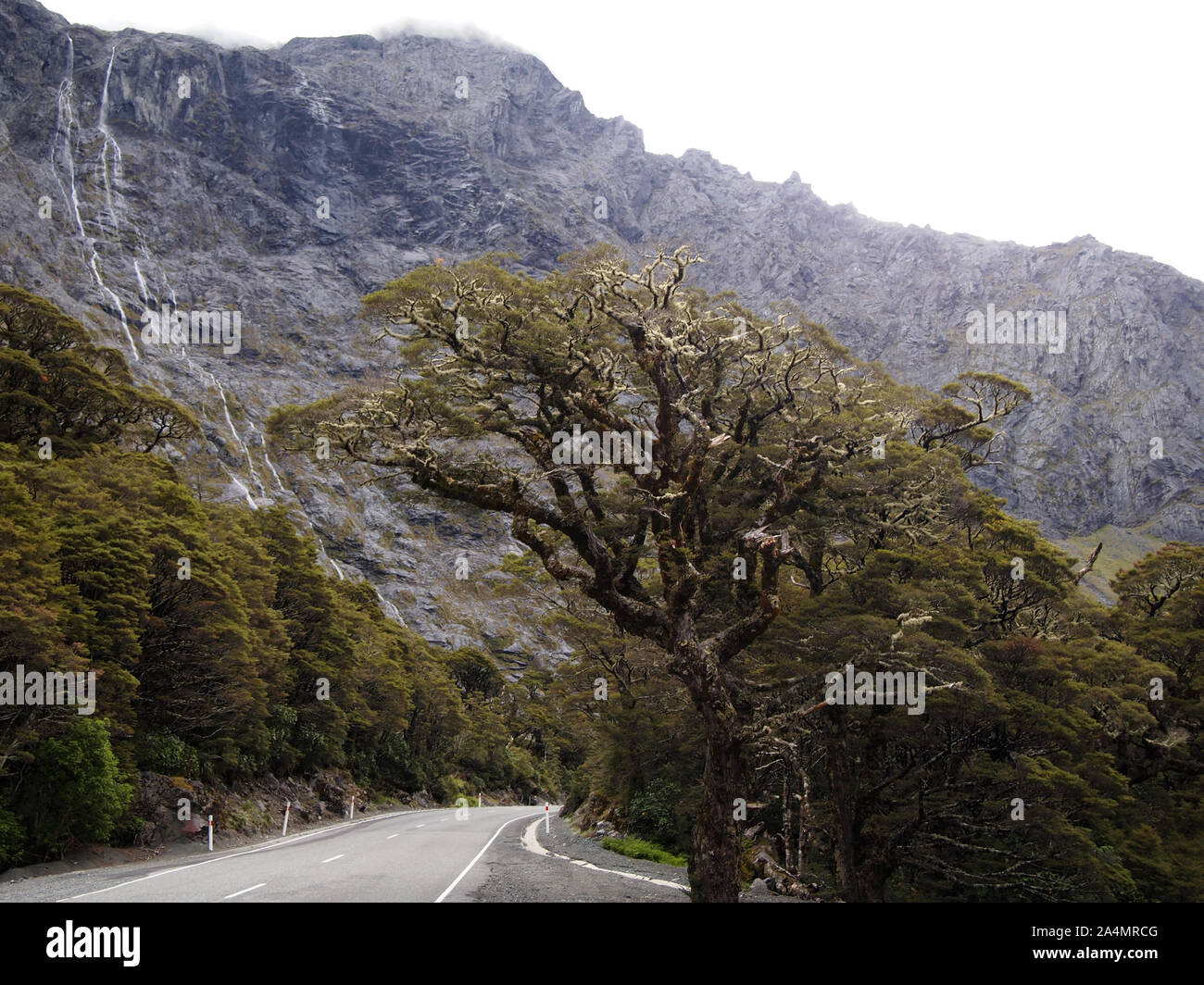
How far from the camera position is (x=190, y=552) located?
2172cm

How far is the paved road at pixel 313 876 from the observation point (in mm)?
10258

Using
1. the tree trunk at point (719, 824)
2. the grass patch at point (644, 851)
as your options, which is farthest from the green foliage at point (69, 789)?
the grass patch at point (644, 851)

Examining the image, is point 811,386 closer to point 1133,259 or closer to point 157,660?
point 157,660

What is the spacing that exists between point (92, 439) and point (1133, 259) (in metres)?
196

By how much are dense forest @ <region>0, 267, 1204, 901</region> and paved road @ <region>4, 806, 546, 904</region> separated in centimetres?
354

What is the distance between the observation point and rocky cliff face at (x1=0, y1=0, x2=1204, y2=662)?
10838 cm

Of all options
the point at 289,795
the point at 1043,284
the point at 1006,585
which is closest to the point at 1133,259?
the point at 1043,284

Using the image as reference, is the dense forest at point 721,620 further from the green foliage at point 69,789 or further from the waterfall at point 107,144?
the waterfall at point 107,144
